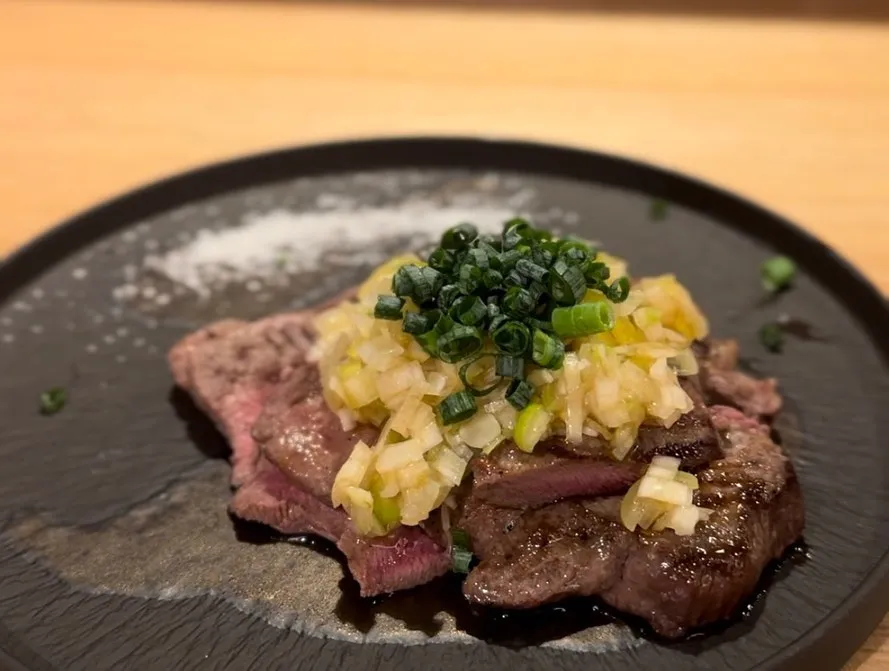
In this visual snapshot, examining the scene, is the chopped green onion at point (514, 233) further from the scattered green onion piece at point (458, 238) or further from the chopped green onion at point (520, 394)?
the chopped green onion at point (520, 394)

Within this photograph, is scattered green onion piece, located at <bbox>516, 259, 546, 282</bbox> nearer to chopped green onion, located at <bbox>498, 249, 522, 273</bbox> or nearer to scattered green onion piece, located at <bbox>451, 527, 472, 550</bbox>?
chopped green onion, located at <bbox>498, 249, 522, 273</bbox>

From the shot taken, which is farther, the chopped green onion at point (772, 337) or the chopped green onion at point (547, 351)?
the chopped green onion at point (772, 337)

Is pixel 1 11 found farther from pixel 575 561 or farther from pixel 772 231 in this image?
pixel 575 561

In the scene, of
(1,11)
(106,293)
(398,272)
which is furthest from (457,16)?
(398,272)

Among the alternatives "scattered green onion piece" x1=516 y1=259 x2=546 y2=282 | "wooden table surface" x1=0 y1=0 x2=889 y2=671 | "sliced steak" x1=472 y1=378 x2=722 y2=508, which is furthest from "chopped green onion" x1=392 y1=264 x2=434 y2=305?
"wooden table surface" x1=0 y1=0 x2=889 y2=671

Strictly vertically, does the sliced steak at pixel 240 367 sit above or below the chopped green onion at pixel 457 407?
below

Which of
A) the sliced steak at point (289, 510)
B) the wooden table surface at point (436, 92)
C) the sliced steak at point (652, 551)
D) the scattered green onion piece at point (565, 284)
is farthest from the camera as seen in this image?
the wooden table surface at point (436, 92)

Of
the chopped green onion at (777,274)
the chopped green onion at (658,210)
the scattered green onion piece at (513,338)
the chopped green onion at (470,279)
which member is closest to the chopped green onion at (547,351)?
the scattered green onion piece at (513,338)
